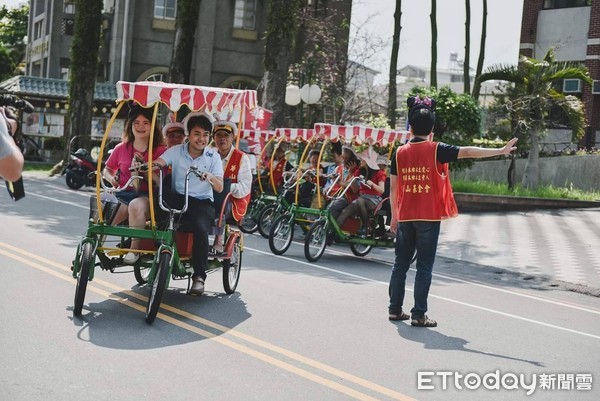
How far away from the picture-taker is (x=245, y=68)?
1860 inches

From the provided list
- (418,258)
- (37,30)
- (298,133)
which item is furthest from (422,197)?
(37,30)

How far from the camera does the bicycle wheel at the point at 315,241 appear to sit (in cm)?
1459

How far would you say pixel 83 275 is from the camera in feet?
28.3

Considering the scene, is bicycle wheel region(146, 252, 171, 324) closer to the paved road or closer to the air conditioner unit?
the paved road

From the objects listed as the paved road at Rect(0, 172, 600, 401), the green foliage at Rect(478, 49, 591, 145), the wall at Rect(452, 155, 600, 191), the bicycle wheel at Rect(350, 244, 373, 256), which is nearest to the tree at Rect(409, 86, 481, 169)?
the green foliage at Rect(478, 49, 591, 145)

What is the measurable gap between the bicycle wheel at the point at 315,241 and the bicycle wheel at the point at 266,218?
339 centimetres

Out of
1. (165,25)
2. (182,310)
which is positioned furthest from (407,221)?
(165,25)

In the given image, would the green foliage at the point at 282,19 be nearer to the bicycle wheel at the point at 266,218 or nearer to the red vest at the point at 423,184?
the bicycle wheel at the point at 266,218

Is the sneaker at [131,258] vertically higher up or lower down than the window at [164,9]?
lower down

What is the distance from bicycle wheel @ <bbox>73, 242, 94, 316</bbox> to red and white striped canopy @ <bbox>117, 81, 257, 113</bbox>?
149cm

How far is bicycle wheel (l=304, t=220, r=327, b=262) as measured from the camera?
14591mm

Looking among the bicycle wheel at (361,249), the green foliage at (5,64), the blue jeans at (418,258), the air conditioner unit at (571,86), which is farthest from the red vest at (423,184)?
the green foliage at (5,64)

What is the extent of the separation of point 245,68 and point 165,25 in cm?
426

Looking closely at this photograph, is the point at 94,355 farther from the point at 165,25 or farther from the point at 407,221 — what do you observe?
the point at 165,25
